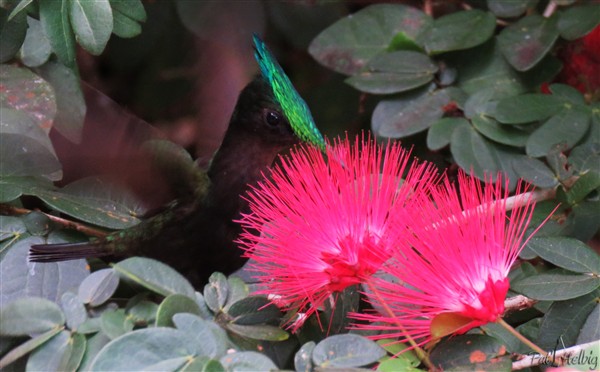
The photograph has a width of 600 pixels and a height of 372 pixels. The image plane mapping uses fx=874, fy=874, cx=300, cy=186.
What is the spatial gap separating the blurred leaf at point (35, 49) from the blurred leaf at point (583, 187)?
891 mm

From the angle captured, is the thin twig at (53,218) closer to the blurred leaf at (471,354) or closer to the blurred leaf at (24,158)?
the blurred leaf at (24,158)

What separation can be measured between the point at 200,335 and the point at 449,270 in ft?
0.90

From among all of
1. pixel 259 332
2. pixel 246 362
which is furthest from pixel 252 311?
pixel 246 362

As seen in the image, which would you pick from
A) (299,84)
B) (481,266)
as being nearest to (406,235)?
(481,266)

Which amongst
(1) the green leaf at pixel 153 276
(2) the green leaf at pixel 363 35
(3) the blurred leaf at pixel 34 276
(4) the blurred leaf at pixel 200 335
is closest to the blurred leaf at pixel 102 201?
(3) the blurred leaf at pixel 34 276

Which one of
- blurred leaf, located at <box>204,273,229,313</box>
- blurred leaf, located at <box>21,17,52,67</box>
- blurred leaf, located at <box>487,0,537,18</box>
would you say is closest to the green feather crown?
blurred leaf, located at <box>204,273,229,313</box>

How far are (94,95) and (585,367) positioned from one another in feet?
3.08

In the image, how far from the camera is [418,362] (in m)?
0.96

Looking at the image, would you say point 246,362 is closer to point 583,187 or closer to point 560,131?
point 583,187

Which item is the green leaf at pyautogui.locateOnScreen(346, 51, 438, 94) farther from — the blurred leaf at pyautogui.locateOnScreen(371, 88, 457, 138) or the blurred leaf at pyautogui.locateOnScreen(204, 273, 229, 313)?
the blurred leaf at pyautogui.locateOnScreen(204, 273, 229, 313)

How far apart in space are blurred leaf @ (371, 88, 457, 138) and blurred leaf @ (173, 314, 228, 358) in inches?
29.9

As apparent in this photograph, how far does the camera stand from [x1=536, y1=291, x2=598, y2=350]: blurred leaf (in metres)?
1.09

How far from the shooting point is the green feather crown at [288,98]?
1210mm

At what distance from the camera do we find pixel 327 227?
1.01 m
